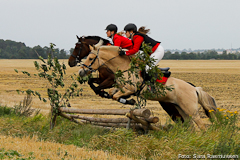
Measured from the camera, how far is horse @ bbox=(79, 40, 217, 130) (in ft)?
22.8

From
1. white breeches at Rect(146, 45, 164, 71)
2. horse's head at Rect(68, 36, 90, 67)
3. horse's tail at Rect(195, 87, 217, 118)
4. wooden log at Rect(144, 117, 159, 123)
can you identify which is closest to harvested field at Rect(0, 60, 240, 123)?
horse's tail at Rect(195, 87, 217, 118)

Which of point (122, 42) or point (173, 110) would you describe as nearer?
point (173, 110)

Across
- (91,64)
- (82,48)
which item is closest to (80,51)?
(82,48)

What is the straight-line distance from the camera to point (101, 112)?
6648 mm

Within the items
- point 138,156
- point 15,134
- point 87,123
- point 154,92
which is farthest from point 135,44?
point 15,134

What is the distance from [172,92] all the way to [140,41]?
1.30 meters

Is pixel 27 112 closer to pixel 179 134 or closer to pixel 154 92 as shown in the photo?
pixel 154 92

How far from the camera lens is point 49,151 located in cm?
547

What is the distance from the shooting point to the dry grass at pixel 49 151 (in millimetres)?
5176

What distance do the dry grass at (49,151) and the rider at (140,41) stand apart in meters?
2.33

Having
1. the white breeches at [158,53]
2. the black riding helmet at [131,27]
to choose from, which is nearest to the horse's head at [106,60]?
the black riding helmet at [131,27]

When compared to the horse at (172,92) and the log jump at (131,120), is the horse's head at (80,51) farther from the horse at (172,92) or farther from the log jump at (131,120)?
the log jump at (131,120)

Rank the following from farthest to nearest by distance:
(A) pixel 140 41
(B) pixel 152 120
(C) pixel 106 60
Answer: (C) pixel 106 60 < (A) pixel 140 41 < (B) pixel 152 120

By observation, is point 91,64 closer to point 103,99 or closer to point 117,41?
point 117,41
